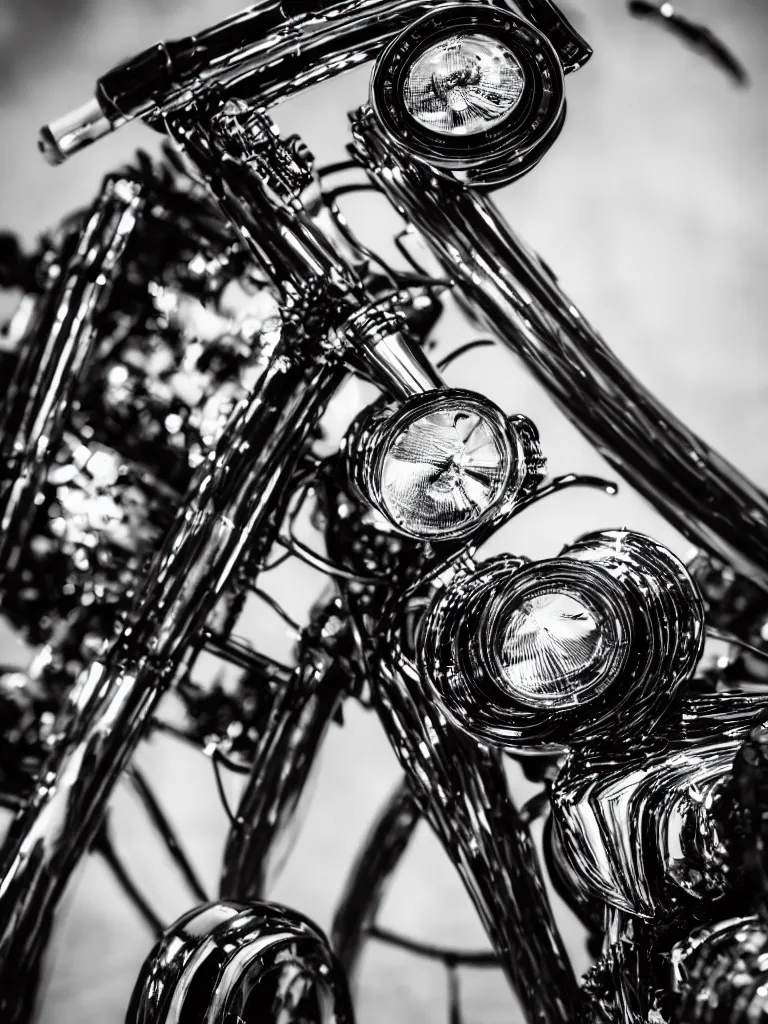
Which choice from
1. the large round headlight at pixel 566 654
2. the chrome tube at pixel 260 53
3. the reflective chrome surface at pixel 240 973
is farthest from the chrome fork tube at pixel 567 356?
the reflective chrome surface at pixel 240 973

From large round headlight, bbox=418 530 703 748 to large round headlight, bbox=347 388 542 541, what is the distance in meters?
0.04

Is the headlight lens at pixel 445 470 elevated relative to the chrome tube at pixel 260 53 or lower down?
lower down

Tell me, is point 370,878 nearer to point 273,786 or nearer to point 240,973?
point 273,786

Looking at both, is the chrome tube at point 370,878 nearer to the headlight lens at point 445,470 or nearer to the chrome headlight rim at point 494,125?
the headlight lens at point 445,470

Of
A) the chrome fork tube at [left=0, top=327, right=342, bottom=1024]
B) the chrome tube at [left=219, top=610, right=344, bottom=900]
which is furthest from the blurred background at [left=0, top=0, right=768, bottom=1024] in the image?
the chrome fork tube at [left=0, top=327, right=342, bottom=1024]

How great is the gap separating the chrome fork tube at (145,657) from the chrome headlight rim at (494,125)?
16 centimetres

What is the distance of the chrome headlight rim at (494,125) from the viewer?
0.48 m

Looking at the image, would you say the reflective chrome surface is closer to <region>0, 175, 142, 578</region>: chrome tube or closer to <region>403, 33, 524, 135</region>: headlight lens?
<region>0, 175, 142, 578</region>: chrome tube

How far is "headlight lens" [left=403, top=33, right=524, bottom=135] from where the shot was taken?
0.49 meters

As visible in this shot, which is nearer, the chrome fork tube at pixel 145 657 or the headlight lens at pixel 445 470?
the headlight lens at pixel 445 470

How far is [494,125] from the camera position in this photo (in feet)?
1.64

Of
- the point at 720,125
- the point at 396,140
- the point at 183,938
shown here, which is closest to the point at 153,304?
the point at 396,140

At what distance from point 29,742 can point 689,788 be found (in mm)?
669

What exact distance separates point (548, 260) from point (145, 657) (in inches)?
34.6
